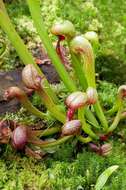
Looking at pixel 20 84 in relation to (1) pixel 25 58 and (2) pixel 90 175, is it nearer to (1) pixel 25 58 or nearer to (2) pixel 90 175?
(1) pixel 25 58

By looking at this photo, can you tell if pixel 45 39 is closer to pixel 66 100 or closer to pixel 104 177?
pixel 66 100

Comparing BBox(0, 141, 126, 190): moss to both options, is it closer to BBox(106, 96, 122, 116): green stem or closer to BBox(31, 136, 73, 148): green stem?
BBox(31, 136, 73, 148): green stem

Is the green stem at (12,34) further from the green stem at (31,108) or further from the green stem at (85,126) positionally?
the green stem at (85,126)

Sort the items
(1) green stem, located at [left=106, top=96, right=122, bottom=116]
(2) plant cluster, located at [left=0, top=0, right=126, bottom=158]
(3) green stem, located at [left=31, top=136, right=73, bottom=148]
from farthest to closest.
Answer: (1) green stem, located at [left=106, top=96, right=122, bottom=116] → (3) green stem, located at [left=31, top=136, right=73, bottom=148] → (2) plant cluster, located at [left=0, top=0, right=126, bottom=158]

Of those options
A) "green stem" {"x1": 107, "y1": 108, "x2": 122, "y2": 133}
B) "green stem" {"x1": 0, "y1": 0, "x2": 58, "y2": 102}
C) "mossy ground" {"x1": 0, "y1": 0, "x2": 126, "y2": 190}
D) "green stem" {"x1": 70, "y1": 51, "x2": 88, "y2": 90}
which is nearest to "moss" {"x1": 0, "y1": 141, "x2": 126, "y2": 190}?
"mossy ground" {"x1": 0, "y1": 0, "x2": 126, "y2": 190}

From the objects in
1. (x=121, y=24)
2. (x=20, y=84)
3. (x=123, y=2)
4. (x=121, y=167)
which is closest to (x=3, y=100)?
(x=20, y=84)

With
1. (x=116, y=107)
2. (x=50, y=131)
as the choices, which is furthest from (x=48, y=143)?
(x=116, y=107)
